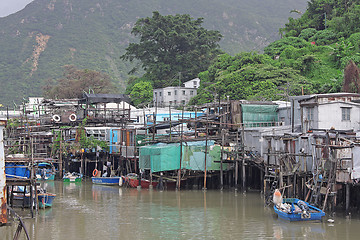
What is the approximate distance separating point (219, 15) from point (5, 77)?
90434 millimetres

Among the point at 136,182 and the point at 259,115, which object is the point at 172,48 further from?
the point at 136,182

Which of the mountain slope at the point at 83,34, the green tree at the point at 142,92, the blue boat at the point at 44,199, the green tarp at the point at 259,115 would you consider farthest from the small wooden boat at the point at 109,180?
the mountain slope at the point at 83,34

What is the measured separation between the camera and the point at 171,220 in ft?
91.0

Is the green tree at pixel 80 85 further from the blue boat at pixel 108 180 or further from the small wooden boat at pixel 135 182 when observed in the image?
the small wooden boat at pixel 135 182

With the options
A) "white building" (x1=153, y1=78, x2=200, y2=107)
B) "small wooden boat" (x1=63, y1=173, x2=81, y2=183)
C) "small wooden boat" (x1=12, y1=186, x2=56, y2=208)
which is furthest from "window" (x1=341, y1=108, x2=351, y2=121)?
"white building" (x1=153, y1=78, x2=200, y2=107)

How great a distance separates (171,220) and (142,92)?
182 ft

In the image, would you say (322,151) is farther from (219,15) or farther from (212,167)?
(219,15)

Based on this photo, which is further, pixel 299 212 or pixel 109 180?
pixel 109 180

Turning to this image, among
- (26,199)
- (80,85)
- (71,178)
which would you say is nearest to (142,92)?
(80,85)

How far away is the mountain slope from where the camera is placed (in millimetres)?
122812

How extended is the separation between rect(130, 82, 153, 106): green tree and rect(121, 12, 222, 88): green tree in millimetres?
3038

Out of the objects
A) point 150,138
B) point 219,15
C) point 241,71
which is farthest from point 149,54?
point 219,15

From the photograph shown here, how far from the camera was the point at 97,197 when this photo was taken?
37.6m

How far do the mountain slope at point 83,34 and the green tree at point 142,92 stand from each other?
3662cm
